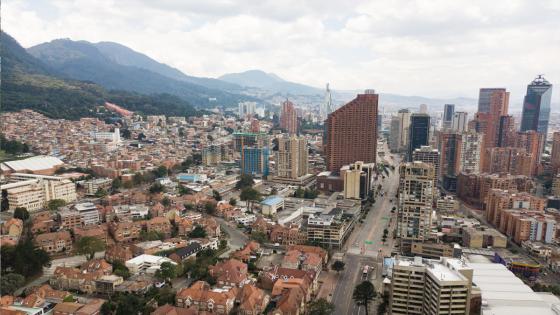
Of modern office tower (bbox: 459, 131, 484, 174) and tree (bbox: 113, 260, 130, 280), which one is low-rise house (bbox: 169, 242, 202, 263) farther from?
modern office tower (bbox: 459, 131, 484, 174)

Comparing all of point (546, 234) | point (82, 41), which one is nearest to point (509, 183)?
point (546, 234)

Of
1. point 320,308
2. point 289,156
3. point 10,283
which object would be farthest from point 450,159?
point 10,283

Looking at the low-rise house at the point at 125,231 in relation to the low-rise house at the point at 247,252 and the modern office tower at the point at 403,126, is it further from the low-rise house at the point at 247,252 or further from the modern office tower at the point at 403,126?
the modern office tower at the point at 403,126

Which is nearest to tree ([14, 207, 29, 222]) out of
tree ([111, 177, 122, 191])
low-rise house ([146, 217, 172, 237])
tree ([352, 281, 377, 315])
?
low-rise house ([146, 217, 172, 237])

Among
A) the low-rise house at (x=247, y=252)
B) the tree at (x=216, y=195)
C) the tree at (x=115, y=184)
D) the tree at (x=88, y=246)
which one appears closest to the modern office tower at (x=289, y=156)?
the tree at (x=216, y=195)

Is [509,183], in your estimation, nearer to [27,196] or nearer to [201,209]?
[201,209]

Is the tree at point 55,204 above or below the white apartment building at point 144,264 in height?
above
